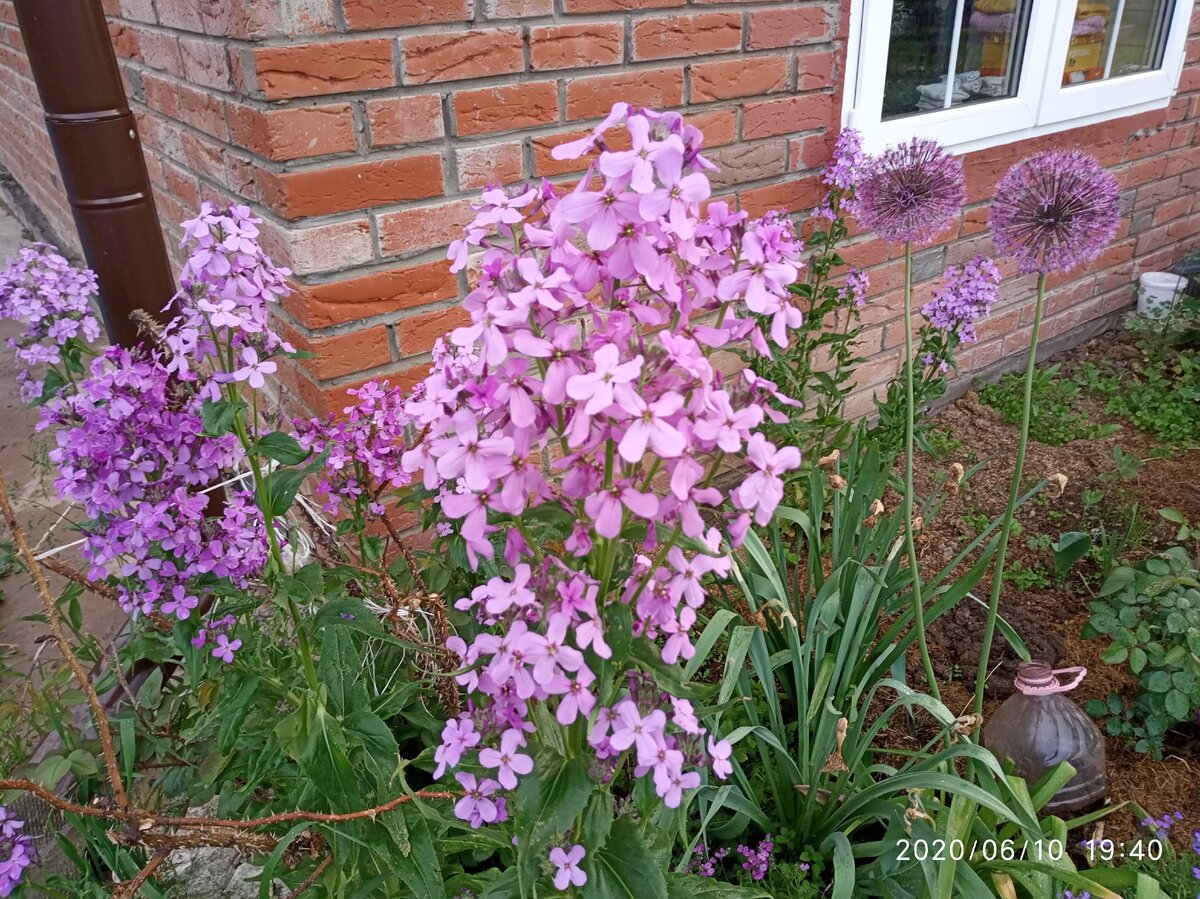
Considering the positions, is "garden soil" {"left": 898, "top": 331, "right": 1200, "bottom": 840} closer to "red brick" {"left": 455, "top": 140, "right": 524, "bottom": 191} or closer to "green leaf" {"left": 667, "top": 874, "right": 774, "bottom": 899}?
"green leaf" {"left": 667, "top": 874, "right": 774, "bottom": 899}

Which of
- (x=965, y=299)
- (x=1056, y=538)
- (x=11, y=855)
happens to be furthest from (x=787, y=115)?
(x=11, y=855)

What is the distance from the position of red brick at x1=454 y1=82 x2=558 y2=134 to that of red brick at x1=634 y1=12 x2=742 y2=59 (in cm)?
29

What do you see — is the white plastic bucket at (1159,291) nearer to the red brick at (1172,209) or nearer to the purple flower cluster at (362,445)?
the red brick at (1172,209)

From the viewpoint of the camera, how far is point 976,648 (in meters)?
2.17

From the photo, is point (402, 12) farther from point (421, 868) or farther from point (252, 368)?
point (421, 868)

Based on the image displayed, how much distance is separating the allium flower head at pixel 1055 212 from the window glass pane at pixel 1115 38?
6.99 feet

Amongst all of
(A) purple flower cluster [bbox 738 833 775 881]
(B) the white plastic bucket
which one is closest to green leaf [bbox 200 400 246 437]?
(A) purple flower cluster [bbox 738 833 775 881]

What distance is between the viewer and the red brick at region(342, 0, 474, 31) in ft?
5.29

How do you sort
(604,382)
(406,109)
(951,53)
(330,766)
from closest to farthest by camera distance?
(604,382) → (330,766) → (406,109) → (951,53)

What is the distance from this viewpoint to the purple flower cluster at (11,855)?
1.25 metres

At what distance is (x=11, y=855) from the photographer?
1314mm

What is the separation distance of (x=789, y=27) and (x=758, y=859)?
212cm

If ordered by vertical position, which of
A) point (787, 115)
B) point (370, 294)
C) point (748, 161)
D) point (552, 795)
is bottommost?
point (552, 795)

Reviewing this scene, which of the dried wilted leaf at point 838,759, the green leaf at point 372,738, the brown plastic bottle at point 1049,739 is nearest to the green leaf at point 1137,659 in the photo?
the brown plastic bottle at point 1049,739
